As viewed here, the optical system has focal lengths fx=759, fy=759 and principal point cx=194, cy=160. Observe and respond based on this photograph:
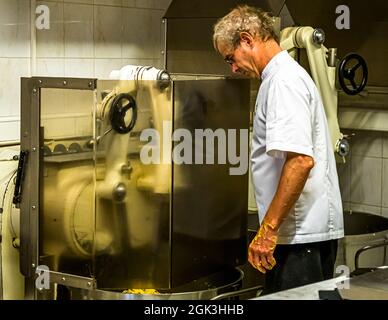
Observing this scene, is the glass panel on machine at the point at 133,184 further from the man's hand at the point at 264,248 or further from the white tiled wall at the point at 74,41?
the white tiled wall at the point at 74,41

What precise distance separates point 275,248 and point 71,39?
140cm

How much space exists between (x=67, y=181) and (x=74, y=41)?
0.93 meters

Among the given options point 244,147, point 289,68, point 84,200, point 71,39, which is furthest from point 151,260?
point 71,39

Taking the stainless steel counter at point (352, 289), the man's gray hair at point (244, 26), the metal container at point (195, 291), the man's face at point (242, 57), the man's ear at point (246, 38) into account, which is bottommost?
the metal container at point (195, 291)

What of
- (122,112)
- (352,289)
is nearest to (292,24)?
(122,112)

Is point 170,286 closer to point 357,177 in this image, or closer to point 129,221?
point 129,221

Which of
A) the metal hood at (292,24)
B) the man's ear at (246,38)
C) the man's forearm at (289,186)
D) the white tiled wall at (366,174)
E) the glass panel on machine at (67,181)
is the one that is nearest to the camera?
the man's forearm at (289,186)

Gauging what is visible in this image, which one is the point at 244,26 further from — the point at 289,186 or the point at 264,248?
the point at 264,248

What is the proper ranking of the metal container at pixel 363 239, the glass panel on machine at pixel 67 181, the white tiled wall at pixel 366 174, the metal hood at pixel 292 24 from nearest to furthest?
1. the glass panel on machine at pixel 67 181
2. the metal container at pixel 363 239
3. the metal hood at pixel 292 24
4. the white tiled wall at pixel 366 174

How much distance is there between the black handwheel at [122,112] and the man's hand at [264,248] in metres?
0.53

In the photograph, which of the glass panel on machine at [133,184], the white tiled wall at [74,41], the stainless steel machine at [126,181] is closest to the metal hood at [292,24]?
the white tiled wall at [74,41]

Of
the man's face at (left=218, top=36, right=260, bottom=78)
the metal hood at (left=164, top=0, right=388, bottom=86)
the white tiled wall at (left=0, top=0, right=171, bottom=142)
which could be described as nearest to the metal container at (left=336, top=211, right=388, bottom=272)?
the metal hood at (left=164, top=0, right=388, bottom=86)

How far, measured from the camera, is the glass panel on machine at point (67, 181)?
94.3 inches
